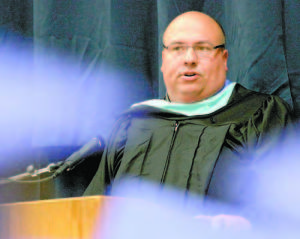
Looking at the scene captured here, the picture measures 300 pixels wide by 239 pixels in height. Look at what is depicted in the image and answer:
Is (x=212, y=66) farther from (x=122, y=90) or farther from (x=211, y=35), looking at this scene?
(x=122, y=90)

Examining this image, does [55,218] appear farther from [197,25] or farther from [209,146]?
[197,25]

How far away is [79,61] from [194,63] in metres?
0.38

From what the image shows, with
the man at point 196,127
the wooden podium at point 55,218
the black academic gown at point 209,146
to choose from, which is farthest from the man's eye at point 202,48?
the wooden podium at point 55,218

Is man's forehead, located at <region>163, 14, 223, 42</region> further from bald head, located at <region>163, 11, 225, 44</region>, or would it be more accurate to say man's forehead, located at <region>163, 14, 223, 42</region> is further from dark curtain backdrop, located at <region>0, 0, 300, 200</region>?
dark curtain backdrop, located at <region>0, 0, 300, 200</region>

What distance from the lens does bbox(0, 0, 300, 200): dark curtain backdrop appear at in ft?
3.70

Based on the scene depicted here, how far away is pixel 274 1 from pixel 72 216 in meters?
0.77

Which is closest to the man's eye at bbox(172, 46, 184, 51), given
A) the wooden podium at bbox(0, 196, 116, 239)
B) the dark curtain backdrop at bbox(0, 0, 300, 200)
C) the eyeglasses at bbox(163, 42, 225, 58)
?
the eyeglasses at bbox(163, 42, 225, 58)

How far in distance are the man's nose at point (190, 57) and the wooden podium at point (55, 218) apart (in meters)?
0.54

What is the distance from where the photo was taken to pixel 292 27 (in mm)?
1016

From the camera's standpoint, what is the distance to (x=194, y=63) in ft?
3.06

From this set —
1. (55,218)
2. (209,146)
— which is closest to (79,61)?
(209,146)

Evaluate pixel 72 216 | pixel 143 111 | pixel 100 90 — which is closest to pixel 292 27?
pixel 143 111

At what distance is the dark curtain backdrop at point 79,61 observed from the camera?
3.70ft

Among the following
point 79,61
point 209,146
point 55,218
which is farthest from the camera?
point 79,61
